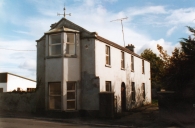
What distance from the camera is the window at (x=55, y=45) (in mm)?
17767

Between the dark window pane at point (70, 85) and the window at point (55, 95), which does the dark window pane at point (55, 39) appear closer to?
the window at point (55, 95)

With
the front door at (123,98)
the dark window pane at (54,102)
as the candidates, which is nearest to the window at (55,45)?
the dark window pane at (54,102)

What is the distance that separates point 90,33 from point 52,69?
3.80m

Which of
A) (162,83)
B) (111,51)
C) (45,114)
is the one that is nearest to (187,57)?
(162,83)

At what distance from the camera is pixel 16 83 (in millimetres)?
39750

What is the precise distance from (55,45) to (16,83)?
80.4 feet

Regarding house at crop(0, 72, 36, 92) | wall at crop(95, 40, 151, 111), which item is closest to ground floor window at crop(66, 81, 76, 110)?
wall at crop(95, 40, 151, 111)

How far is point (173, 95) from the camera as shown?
15.5 metres

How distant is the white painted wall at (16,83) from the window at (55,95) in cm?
2232

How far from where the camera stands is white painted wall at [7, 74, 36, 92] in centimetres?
3822

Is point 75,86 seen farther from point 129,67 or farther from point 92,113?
point 129,67

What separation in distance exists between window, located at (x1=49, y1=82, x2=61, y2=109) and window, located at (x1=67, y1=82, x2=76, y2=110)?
0.67 m

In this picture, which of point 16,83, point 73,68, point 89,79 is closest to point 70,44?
point 73,68

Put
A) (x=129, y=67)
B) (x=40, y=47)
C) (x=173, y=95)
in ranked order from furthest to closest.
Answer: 1. (x=129, y=67)
2. (x=40, y=47)
3. (x=173, y=95)
